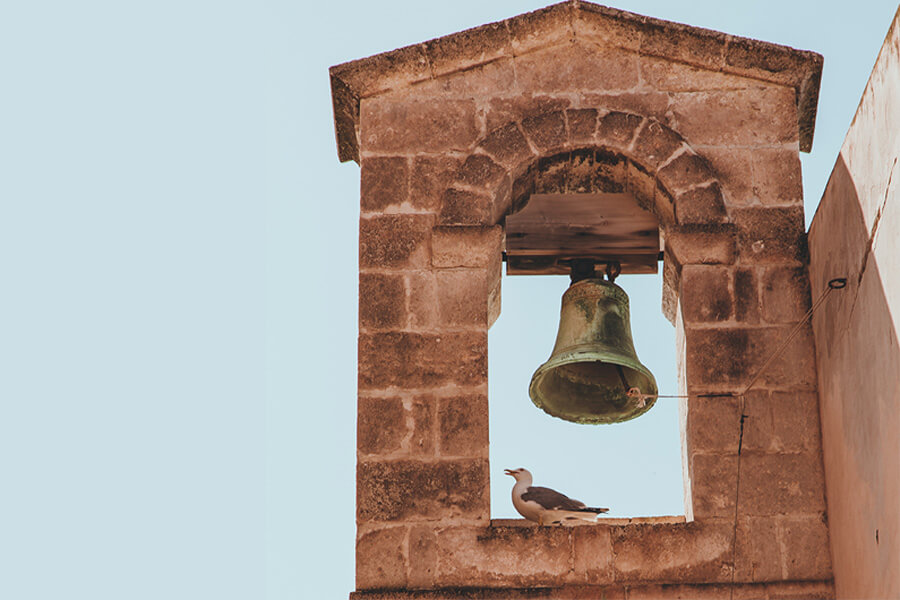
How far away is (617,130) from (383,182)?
0.95 meters

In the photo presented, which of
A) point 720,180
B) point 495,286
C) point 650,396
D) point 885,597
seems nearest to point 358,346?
point 495,286

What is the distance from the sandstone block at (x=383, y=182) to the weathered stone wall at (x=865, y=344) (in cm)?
165

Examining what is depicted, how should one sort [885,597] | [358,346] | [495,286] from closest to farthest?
[885,597] → [358,346] → [495,286]

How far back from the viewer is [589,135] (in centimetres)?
655

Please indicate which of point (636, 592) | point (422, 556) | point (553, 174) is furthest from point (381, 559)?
point (553, 174)

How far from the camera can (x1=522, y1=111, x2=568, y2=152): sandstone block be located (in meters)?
6.55

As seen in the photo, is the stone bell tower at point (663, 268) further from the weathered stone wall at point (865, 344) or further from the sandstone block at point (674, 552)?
the weathered stone wall at point (865, 344)

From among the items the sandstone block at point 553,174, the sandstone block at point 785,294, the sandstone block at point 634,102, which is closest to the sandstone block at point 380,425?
the sandstone block at point 553,174

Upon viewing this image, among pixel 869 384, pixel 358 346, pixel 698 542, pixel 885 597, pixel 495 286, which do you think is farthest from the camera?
pixel 495 286

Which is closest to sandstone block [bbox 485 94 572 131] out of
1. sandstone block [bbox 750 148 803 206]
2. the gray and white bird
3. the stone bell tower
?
the stone bell tower

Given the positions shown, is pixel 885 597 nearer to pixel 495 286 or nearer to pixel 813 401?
pixel 813 401

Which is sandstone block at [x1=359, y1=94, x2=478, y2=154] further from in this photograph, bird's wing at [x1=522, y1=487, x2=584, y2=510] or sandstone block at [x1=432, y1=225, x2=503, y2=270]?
bird's wing at [x1=522, y1=487, x2=584, y2=510]

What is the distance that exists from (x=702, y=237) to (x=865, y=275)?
39.2 inches

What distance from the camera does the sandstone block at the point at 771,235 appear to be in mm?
6281
